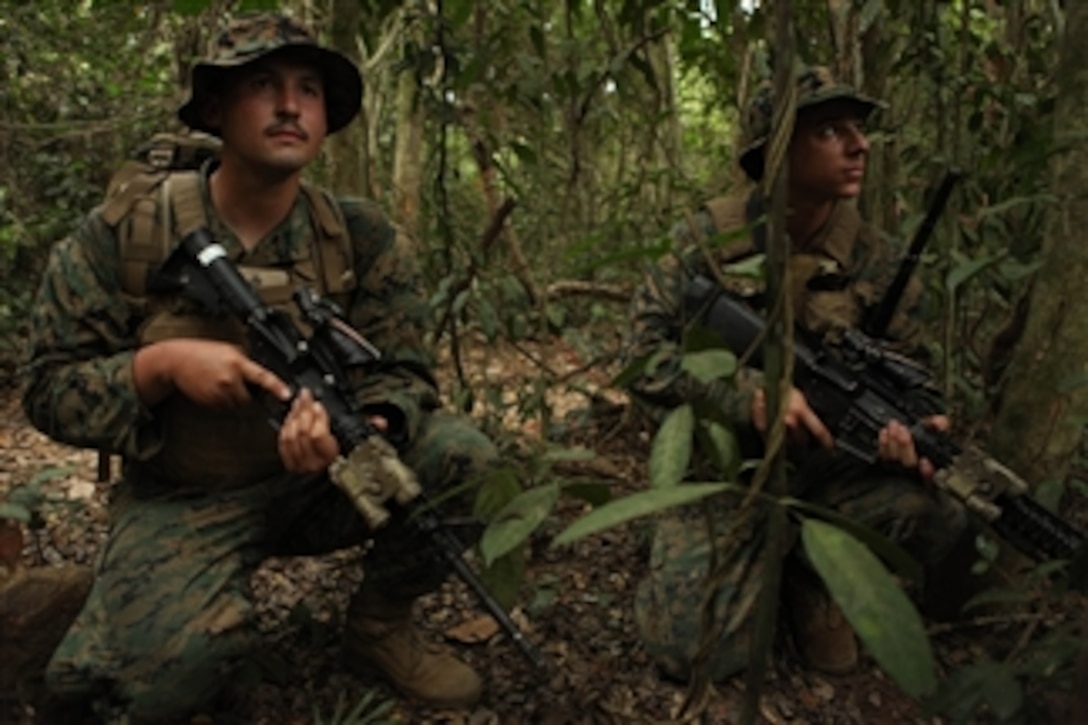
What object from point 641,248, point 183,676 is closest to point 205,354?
point 183,676

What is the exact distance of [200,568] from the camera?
2.29 meters

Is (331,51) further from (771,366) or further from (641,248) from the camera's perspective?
(771,366)

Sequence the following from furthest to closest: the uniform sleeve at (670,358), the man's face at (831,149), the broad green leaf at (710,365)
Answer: the man's face at (831,149), the uniform sleeve at (670,358), the broad green leaf at (710,365)

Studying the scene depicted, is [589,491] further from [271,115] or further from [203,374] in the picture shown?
[271,115]

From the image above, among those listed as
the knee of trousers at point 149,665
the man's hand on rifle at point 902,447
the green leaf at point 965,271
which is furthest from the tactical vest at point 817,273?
the knee of trousers at point 149,665

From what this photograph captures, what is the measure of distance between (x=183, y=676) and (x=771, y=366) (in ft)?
5.05

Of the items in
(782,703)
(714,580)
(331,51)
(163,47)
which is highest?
(163,47)

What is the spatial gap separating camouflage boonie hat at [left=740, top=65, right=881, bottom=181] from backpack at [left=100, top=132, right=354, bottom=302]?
3.83ft

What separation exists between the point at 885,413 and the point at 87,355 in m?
1.99

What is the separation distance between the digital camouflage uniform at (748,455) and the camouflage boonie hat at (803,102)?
182 millimetres

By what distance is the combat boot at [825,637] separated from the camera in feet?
9.07

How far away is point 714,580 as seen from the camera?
1316mm

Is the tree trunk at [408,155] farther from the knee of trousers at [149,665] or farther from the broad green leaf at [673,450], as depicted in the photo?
the broad green leaf at [673,450]

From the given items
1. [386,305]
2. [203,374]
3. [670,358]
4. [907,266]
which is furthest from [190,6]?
[907,266]
